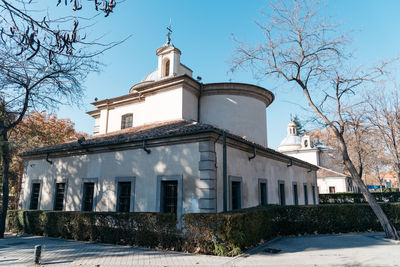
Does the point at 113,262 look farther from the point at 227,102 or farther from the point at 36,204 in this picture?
the point at 227,102

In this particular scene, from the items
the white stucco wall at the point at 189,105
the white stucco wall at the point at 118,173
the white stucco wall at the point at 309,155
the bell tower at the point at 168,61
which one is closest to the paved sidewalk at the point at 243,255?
the white stucco wall at the point at 118,173

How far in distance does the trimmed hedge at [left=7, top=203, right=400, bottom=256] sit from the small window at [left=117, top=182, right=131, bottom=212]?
4.65 feet

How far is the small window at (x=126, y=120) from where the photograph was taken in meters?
20.4

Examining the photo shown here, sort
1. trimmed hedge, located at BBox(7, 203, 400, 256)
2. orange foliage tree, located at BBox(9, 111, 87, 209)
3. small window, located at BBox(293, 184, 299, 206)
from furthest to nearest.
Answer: small window, located at BBox(293, 184, 299, 206) → orange foliage tree, located at BBox(9, 111, 87, 209) → trimmed hedge, located at BBox(7, 203, 400, 256)

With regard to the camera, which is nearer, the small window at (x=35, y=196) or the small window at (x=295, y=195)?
the small window at (x=35, y=196)

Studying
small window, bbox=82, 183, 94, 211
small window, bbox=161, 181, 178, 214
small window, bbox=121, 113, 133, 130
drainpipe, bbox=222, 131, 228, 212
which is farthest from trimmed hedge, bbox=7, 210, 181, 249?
small window, bbox=121, 113, 133, 130

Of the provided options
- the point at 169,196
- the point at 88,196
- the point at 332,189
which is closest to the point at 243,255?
the point at 169,196

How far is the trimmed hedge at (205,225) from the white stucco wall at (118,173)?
128cm

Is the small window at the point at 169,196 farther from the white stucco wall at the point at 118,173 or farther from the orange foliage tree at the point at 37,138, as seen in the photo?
the orange foliage tree at the point at 37,138

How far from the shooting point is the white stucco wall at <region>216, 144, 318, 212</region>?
36.0 ft

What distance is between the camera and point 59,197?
13914 mm

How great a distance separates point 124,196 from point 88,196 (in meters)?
2.53

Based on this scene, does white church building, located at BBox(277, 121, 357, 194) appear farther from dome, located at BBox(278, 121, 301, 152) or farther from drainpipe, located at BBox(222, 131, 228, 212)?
drainpipe, located at BBox(222, 131, 228, 212)

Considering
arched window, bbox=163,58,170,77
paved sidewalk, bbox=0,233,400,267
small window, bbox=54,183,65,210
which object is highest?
arched window, bbox=163,58,170,77
